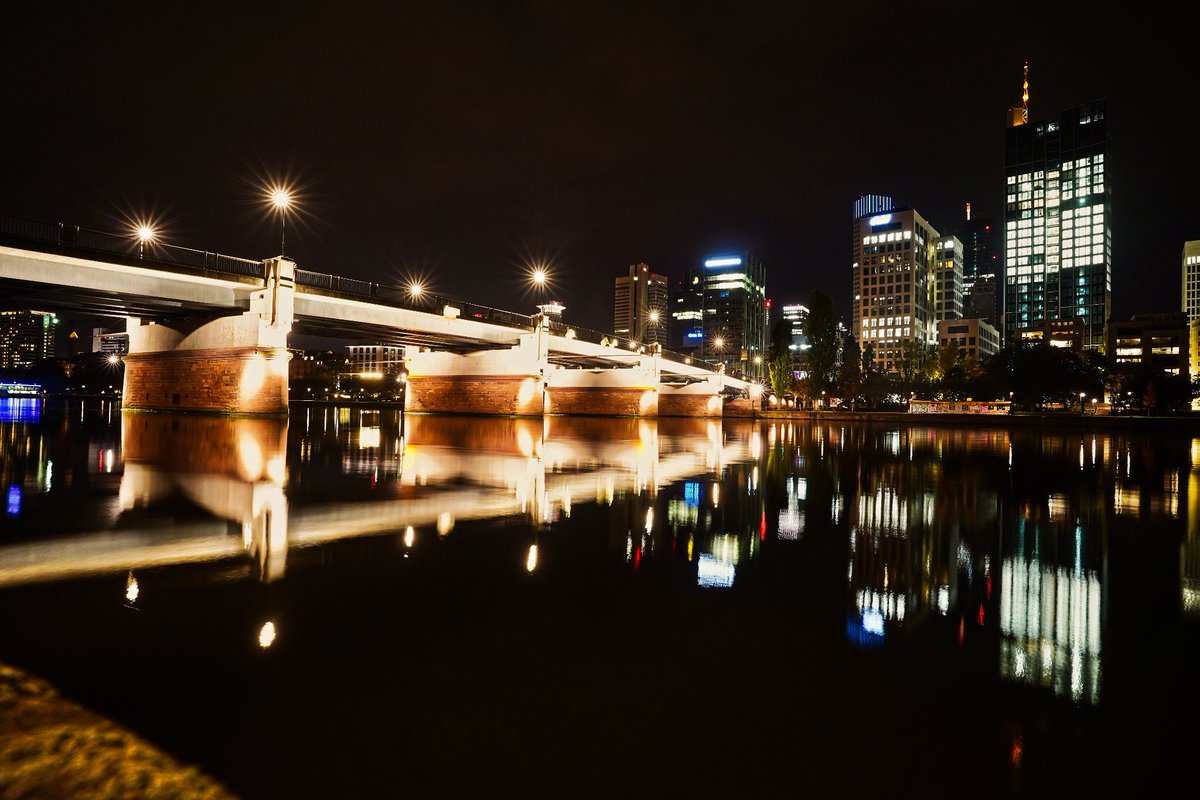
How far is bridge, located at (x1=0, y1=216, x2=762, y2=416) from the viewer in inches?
1132

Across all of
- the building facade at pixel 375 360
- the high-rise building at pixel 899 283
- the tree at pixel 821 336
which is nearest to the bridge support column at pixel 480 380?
the tree at pixel 821 336

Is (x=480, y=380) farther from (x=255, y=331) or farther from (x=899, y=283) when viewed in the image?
(x=899, y=283)

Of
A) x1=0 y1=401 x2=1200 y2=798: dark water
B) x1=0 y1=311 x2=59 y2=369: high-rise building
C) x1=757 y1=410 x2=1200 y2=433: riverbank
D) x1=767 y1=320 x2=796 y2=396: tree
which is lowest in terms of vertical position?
Answer: x1=0 y1=401 x2=1200 y2=798: dark water

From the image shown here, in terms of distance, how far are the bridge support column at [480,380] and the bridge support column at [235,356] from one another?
18133 mm

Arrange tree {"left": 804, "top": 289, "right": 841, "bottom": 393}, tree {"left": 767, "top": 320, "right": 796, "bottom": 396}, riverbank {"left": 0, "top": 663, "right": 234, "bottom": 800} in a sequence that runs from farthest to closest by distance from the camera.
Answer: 1. tree {"left": 767, "top": 320, "right": 796, "bottom": 396}
2. tree {"left": 804, "top": 289, "right": 841, "bottom": 393}
3. riverbank {"left": 0, "top": 663, "right": 234, "bottom": 800}

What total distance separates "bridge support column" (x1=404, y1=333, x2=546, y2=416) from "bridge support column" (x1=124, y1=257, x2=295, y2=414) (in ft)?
59.5

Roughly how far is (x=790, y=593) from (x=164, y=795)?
441cm

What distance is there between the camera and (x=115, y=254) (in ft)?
94.4

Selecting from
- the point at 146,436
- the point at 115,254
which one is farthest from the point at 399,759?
the point at 115,254

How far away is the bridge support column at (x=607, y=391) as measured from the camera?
214 ft

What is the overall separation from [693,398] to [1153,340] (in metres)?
135

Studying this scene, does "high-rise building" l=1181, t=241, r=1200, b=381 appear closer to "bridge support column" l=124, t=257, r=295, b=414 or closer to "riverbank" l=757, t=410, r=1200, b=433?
"riverbank" l=757, t=410, r=1200, b=433

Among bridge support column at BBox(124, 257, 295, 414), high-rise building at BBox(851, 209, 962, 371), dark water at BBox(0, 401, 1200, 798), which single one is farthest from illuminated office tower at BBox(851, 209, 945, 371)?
dark water at BBox(0, 401, 1200, 798)

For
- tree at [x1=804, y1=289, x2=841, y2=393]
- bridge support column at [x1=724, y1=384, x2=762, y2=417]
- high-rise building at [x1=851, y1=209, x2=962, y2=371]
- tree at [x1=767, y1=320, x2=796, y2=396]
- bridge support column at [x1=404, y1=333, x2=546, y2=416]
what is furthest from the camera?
high-rise building at [x1=851, y1=209, x2=962, y2=371]
